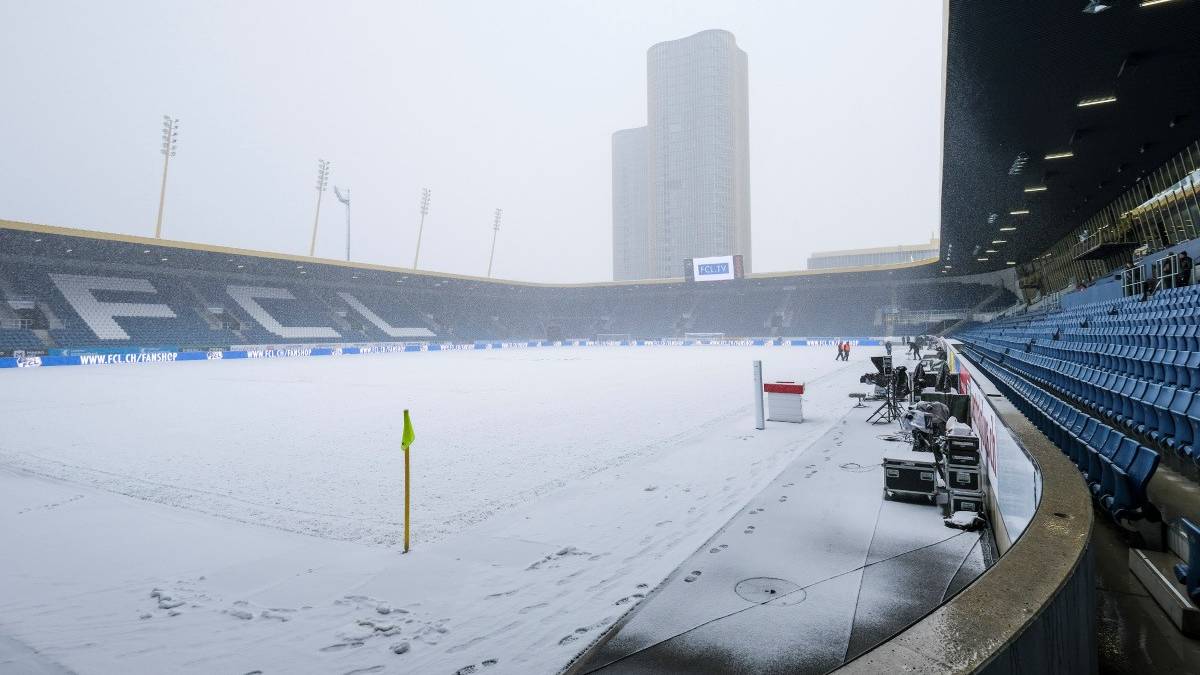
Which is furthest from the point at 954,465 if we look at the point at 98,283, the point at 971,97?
the point at 98,283

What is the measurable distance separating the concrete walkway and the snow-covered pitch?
30 centimetres

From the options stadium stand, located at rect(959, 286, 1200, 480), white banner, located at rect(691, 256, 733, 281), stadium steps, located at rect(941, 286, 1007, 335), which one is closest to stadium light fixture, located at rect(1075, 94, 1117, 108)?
stadium stand, located at rect(959, 286, 1200, 480)

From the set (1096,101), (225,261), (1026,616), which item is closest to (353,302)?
(225,261)

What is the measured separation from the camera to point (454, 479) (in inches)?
290

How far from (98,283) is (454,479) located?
49189 millimetres

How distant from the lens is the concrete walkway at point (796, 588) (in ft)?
10.2

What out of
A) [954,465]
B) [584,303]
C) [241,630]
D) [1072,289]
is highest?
[584,303]

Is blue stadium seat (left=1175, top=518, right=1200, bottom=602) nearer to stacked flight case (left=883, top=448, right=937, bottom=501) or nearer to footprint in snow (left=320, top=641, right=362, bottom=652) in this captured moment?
stacked flight case (left=883, top=448, right=937, bottom=501)

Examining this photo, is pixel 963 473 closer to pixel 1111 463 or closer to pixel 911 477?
pixel 911 477

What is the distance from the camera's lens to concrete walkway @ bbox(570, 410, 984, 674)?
3098 millimetres

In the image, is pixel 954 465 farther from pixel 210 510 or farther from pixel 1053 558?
pixel 210 510

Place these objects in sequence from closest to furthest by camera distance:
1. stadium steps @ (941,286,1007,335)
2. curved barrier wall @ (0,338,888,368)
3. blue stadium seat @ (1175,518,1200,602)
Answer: blue stadium seat @ (1175,518,1200,602) < curved barrier wall @ (0,338,888,368) < stadium steps @ (941,286,1007,335)

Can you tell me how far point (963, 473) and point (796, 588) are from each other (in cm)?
248

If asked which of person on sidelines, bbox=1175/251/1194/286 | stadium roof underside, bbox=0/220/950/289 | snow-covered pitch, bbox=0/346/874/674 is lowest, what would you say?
snow-covered pitch, bbox=0/346/874/674
